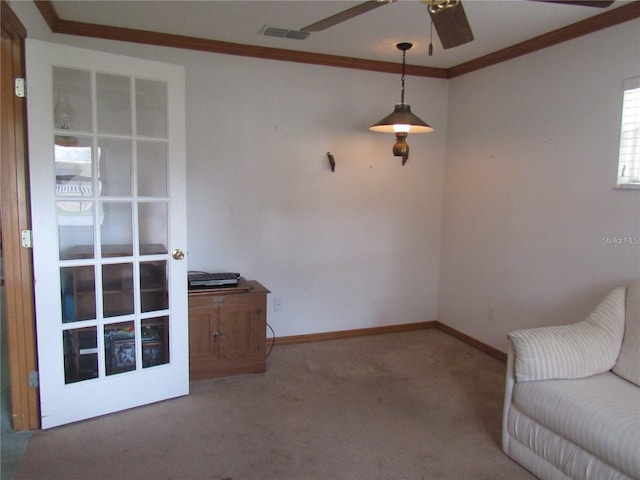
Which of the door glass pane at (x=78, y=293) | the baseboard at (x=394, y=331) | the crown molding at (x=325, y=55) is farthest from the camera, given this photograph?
the baseboard at (x=394, y=331)

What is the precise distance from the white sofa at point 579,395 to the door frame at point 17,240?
262 cm

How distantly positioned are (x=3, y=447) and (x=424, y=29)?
11.6 feet

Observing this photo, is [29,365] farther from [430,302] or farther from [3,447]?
[430,302]

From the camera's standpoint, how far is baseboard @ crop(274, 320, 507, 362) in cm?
392

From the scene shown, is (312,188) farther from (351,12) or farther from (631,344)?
(631,344)

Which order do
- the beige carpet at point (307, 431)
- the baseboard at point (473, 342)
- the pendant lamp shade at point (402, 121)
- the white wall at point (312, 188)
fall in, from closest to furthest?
1. the beige carpet at point (307, 431)
2. the pendant lamp shade at point (402, 121)
3. the white wall at point (312, 188)
4. the baseboard at point (473, 342)

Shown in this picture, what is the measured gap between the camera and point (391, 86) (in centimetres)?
416

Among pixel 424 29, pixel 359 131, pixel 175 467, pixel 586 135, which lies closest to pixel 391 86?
pixel 359 131

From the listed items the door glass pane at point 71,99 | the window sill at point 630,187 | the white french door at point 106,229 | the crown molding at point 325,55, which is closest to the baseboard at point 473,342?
the window sill at point 630,187

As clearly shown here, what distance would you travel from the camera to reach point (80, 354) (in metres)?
2.71

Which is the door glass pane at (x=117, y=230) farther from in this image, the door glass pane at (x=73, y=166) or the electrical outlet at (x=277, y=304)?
the electrical outlet at (x=277, y=304)

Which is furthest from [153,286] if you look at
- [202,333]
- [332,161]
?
[332,161]

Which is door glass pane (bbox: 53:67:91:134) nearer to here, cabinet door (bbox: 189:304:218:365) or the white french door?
the white french door

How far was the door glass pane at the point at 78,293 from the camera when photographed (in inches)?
103
